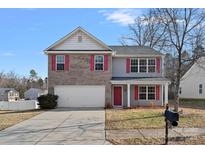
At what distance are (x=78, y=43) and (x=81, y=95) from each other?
15.3 feet

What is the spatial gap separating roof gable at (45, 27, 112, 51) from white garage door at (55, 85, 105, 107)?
3.42m

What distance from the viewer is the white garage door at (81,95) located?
33.1m

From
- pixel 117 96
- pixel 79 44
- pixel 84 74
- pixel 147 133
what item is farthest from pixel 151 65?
pixel 147 133

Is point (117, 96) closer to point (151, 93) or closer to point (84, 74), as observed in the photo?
point (151, 93)

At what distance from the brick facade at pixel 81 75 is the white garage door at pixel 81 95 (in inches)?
16.8

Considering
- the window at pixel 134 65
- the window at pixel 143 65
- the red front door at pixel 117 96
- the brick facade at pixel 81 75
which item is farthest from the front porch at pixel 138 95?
the window at pixel 134 65

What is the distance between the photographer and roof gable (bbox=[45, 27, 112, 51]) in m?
32.8

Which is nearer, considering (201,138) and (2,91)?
(201,138)

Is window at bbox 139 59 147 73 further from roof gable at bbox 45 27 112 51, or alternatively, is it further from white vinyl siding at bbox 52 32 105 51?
white vinyl siding at bbox 52 32 105 51

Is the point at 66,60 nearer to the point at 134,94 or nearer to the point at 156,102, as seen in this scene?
the point at 134,94

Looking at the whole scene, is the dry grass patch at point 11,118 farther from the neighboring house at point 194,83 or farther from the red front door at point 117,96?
the neighboring house at point 194,83

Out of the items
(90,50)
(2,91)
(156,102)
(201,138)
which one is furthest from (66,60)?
(2,91)
